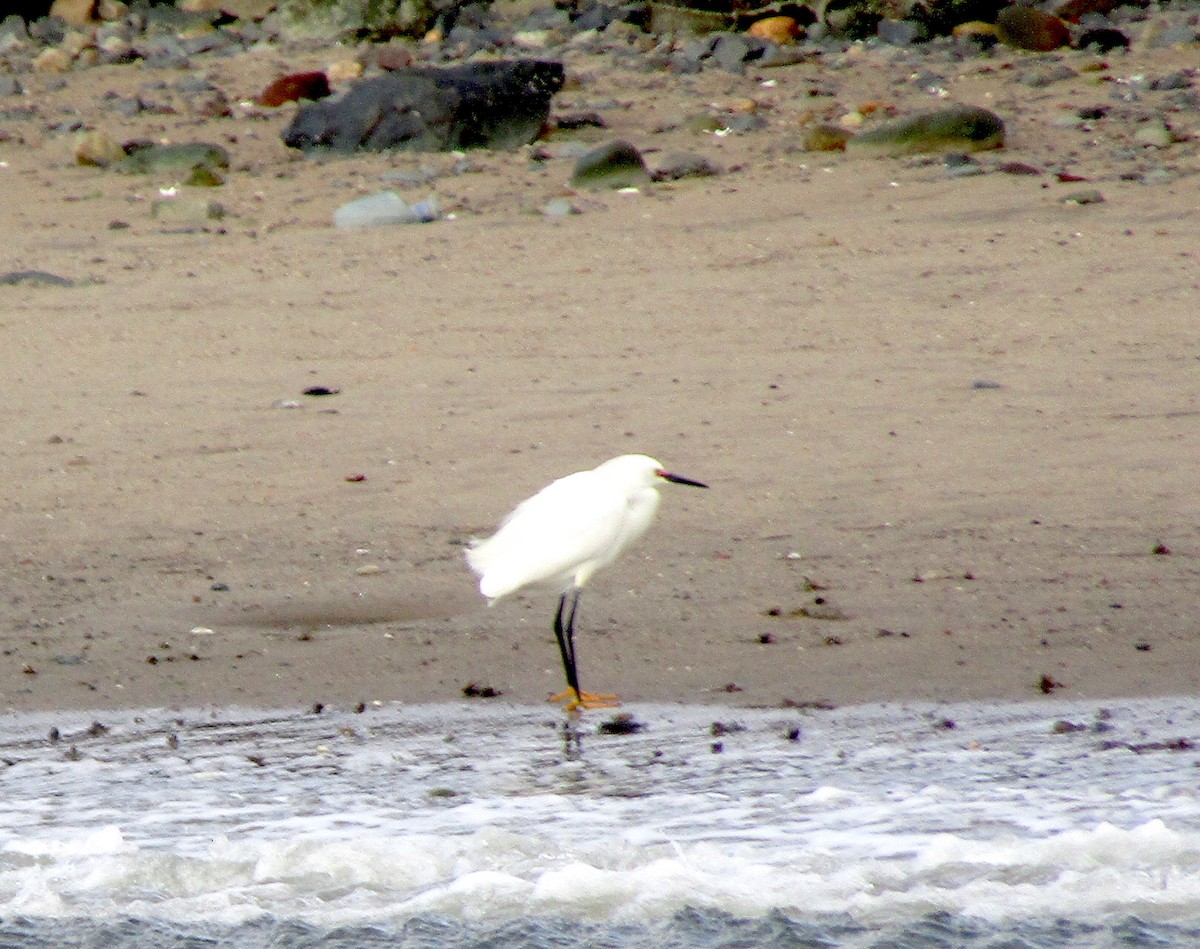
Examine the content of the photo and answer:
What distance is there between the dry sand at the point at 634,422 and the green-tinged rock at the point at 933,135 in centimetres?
17

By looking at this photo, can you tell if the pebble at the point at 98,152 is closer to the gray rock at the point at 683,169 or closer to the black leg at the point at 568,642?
the gray rock at the point at 683,169

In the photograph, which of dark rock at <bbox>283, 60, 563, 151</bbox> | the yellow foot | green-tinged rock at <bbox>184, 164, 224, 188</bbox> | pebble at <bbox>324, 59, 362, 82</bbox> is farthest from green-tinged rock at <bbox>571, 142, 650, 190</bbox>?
the yellow foot

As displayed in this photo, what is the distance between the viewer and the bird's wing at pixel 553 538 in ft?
19.6

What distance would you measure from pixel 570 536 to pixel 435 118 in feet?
26.3

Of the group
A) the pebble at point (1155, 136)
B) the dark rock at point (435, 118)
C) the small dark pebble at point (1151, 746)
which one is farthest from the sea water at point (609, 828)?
the dark rock at point (435, 118)

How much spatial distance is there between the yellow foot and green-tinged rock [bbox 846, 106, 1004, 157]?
760 centimetres

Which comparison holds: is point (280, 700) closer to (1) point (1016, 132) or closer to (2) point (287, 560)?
(2) point (287, 560)

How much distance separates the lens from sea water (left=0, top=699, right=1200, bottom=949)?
4.60 meters

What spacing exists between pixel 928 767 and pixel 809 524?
1.97m

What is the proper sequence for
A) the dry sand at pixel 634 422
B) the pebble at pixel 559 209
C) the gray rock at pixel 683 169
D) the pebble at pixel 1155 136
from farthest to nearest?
1. the pebble at pixel 1155 136
2. the gray rock at pixel 683 169
3. the pebble at pixel 559 209
4. the dry sand at pixel 634 422

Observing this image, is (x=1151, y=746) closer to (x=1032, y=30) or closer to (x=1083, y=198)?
(x=1083, y=198)

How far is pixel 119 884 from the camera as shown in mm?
4715

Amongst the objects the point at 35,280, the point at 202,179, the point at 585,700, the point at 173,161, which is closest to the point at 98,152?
the point at 173,161

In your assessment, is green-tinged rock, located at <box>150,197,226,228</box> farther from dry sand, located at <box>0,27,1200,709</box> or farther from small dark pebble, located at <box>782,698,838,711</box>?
small dark pebble, located at <box>782,698,838,711</box>
